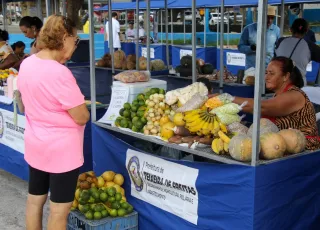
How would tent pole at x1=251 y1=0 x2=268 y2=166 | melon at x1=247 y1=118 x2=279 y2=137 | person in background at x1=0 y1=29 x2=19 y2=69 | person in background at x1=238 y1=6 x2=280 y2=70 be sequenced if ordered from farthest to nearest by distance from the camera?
person in background at x1=238 y1=6 x2=280 y2=70 < person in background at x1=0 y1=29 x2=19 y2=69 < melon at x1=247 y1=118 x2=279 y2=137 < tent pole at x1=251 y1=0 x2=268 y2=166

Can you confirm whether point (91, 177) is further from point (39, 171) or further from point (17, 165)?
point (17, 165)

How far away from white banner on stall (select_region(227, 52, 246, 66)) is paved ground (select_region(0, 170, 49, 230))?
8.63 metres

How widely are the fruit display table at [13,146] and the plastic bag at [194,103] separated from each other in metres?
1.65

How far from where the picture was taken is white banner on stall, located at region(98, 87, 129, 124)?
4.19 m

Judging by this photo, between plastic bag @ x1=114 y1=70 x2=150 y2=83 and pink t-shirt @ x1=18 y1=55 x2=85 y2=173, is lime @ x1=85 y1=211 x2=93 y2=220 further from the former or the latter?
plastic bag @ x1=114 y1=70 x2=150 y2=83

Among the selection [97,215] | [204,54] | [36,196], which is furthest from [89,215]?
[204,54]

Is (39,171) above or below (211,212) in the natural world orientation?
above

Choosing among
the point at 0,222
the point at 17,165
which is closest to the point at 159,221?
the point at 0,222

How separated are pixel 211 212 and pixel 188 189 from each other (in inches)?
9.3

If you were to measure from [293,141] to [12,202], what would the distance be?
3.29 metres

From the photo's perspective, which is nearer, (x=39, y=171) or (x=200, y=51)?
(x=39, y=171)

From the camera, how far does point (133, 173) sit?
12.4 ft

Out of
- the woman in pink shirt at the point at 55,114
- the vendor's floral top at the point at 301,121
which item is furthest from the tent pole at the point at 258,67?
the woman in pink shirt at the point at 55,114

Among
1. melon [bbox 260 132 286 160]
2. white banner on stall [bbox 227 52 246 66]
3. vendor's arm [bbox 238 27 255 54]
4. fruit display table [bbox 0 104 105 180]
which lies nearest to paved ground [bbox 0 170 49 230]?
fruit display table [bbox 0 104 105 180]
